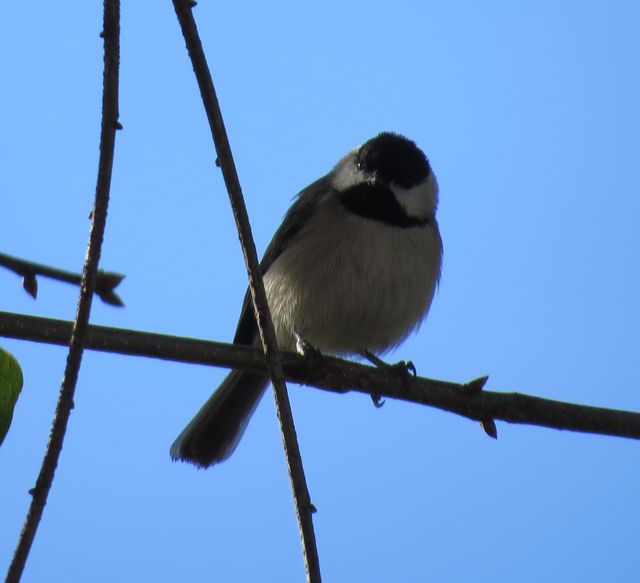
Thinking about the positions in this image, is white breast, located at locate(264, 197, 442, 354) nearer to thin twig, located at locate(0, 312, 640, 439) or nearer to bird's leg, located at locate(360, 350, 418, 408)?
bird's leg, located at locate(360, 350, 418, 408)

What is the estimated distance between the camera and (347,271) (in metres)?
5.27

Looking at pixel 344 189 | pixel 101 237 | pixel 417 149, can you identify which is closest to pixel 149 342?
pixel 101 237

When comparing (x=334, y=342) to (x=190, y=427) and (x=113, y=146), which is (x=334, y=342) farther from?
(x=113, y=146)

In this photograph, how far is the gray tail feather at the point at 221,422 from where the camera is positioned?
218 inches

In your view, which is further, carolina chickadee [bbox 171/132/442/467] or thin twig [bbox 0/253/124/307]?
carolina chickadee [bbox 171/132/442/467]

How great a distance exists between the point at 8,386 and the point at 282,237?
3672 millimetres

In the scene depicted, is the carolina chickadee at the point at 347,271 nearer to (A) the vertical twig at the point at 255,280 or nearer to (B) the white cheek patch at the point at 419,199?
(B) the white cheek patch at the point at 419,199

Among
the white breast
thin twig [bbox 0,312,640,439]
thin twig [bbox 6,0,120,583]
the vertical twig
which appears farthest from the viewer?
the white breast

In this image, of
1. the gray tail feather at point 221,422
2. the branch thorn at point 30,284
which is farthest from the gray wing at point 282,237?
the branch thorn at point 30,284

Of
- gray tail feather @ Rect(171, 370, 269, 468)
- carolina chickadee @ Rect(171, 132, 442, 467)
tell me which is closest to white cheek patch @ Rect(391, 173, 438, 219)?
carolina chickadee @ Rect(171, 132, 442, 467)

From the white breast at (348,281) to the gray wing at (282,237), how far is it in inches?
5.5

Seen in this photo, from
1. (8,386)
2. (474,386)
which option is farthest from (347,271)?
(8,386)

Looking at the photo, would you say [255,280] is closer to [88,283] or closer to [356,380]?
[88,283]

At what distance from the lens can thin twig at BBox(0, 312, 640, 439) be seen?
2936 millimetres
